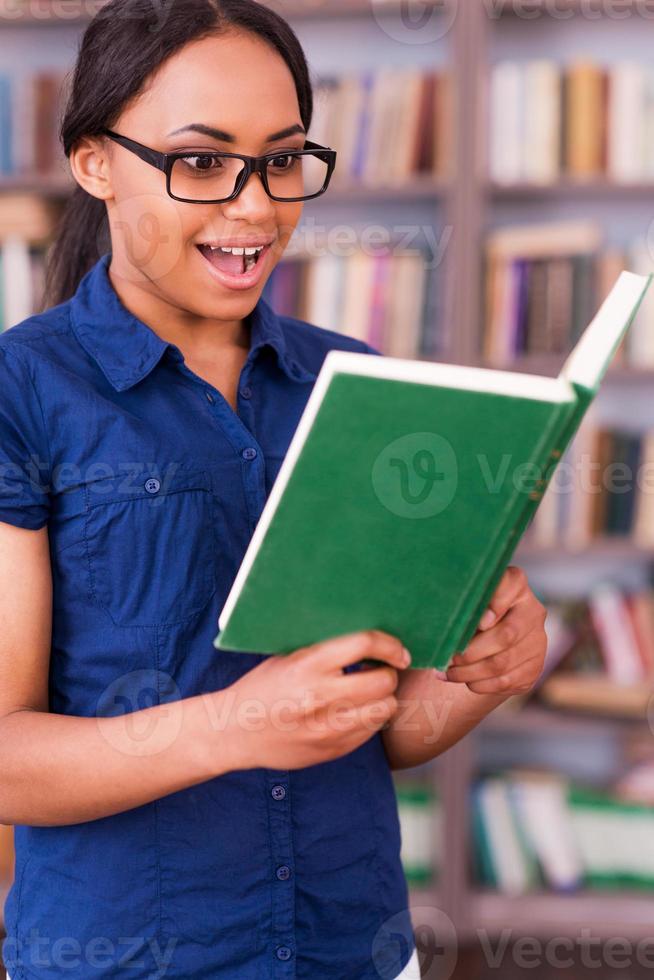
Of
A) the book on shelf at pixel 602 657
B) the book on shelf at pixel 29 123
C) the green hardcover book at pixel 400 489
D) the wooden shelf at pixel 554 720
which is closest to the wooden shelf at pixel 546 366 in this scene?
the book on shelf at pixel 602 657

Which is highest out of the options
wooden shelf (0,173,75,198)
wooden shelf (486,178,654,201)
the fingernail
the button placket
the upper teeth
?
wooden shelf (486,178,654,201)

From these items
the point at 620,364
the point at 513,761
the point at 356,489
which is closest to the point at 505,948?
the point at 513,761

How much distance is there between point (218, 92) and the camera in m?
0.87

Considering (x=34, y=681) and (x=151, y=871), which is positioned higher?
(x=34, y=681)

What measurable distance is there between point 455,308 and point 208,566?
170cm

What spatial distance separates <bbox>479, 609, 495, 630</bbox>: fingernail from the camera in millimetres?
856

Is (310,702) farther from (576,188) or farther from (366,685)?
(576,188)

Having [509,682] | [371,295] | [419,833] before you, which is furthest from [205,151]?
[419,833]

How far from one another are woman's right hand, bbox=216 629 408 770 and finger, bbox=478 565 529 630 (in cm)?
12

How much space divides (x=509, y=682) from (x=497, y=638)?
0.05 meters

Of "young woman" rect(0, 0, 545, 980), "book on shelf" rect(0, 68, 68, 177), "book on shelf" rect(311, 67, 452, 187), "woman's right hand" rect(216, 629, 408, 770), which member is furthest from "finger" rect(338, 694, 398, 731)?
"book on shelf" rect(0, 68, 68, 177)

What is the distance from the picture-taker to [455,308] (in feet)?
8.25

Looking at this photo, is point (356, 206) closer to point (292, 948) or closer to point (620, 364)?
point (620, 364)

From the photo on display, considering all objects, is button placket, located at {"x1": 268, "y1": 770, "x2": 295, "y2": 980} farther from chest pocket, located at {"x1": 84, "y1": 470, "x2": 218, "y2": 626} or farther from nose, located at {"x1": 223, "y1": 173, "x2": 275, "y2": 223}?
nose, located at {"x1": 223, "y1": 173, "x2": 275, "y2": 223}
